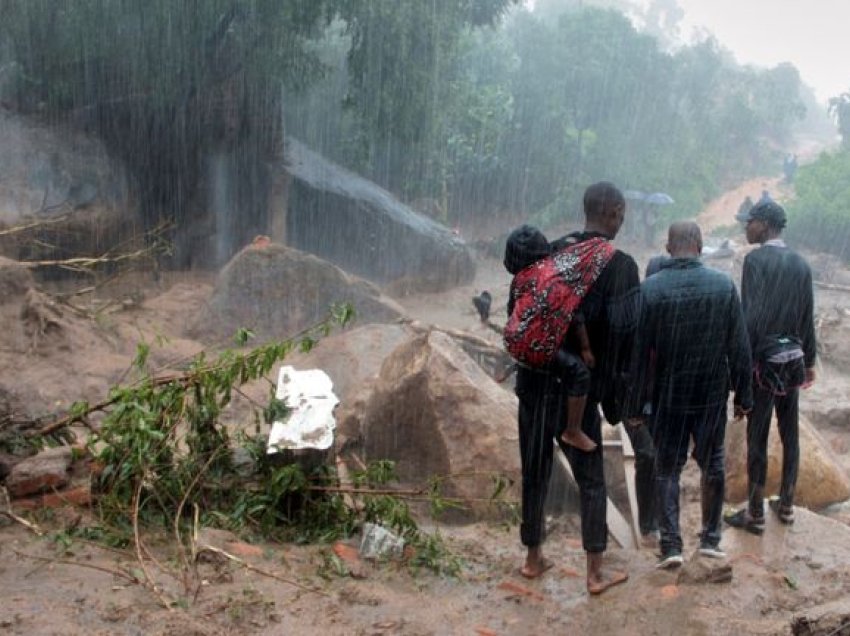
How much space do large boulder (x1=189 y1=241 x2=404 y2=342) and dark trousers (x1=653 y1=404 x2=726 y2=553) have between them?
6.78 meters

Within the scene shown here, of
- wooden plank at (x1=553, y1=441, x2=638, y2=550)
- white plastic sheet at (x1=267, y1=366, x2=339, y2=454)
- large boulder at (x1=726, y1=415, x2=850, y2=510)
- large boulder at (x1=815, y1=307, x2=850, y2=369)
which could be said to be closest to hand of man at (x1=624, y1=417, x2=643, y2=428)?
wooden plank at (x1=553, y1=441, x2=638, y2=550)

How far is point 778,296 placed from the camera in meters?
4.07

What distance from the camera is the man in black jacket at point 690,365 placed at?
353 cm

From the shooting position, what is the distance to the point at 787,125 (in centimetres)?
4144

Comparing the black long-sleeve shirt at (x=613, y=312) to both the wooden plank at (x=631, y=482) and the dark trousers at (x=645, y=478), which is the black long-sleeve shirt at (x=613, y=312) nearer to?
the dark trousers at (x=645, y=478)

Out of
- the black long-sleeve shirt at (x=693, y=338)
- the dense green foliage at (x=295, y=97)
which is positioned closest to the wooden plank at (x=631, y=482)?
the black long-sleeve shirt at (x=693, y=338)

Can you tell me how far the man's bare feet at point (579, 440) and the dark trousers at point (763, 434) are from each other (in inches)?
52.0

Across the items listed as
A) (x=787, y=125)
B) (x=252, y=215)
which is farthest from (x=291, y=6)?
(x=787, y=125)

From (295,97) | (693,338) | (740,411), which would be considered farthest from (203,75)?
(740,411)

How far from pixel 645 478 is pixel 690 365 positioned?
983mm

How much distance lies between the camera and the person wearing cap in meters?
4.06

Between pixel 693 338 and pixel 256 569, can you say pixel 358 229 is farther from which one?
pixel 256 569

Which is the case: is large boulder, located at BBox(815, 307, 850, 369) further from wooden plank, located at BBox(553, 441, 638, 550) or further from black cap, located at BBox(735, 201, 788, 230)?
black cap, located at BBox(735, 201, 788, 230)

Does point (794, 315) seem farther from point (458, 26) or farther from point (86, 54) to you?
point (458, 26)
